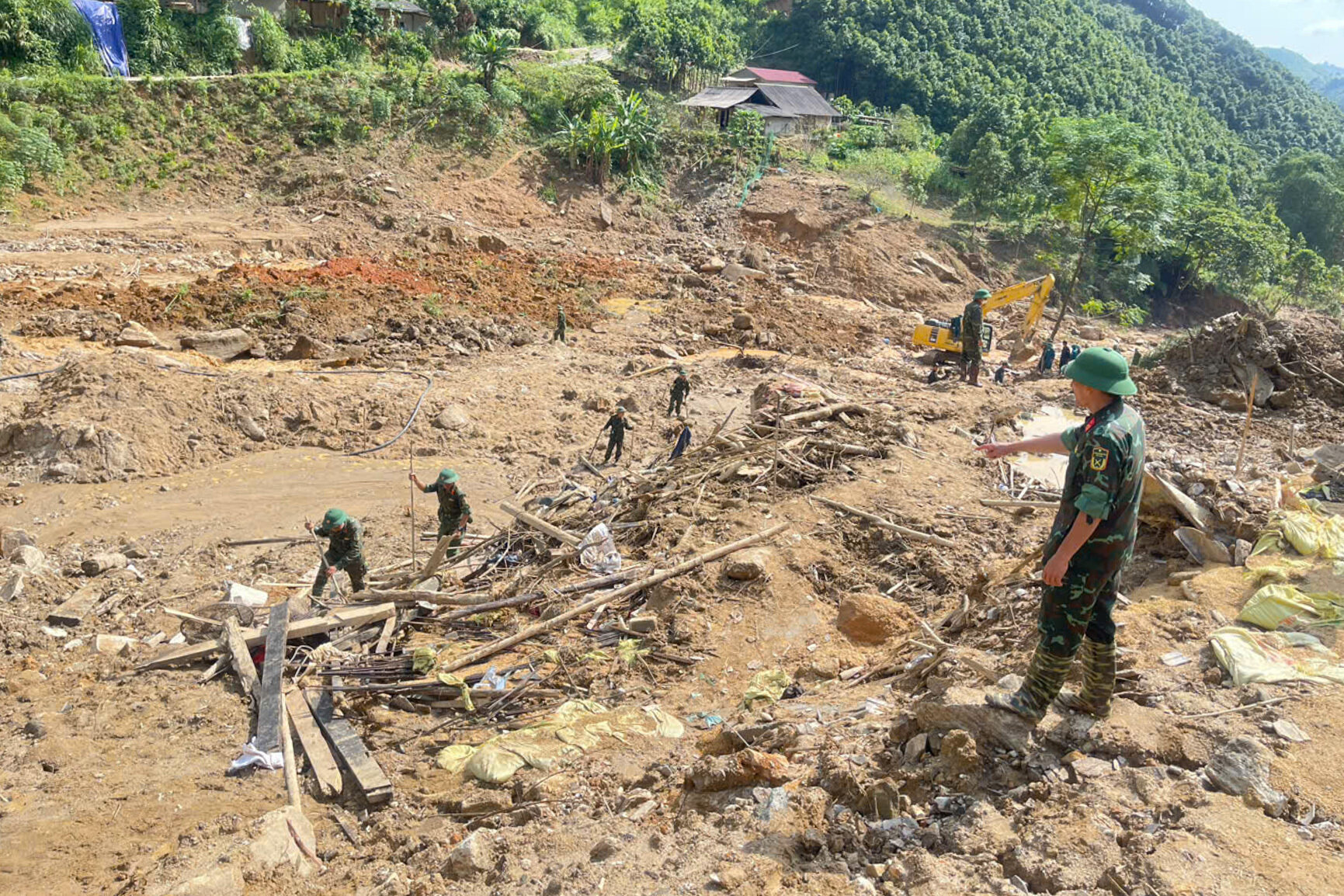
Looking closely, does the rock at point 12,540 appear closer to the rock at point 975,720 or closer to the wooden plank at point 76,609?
the wooden plank at point 76,609

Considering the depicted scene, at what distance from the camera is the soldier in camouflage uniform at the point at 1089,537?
11.2 feet

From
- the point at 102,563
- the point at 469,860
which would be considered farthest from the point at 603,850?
the point at 102,563

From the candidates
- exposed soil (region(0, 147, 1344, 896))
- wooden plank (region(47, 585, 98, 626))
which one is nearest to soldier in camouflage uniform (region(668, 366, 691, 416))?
exposed soil (region(0, 147, 1344, 896))

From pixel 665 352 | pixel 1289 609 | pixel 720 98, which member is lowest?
pixel 665 352

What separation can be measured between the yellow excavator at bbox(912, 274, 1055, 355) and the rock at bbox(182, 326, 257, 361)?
11.9m

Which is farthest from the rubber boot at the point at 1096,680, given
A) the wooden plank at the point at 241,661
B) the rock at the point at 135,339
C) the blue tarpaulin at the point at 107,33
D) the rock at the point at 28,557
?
the blue tarpaulin at the point at 107,33

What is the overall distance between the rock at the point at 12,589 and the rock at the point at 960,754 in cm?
773

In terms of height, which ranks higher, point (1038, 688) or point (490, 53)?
point (490, 53)

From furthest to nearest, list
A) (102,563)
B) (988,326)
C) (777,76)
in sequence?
1. (777,76)
2. (988,326)
3. (102,563)

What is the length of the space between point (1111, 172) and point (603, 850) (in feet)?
62.9

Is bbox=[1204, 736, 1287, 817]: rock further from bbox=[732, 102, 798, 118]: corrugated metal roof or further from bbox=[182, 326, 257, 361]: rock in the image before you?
bbox=[732, 102, 798, 118]: corrugated metal roof

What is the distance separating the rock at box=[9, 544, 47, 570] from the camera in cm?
797

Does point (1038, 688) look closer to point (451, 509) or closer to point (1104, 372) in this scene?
point (1104, 372)

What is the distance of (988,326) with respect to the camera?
1719cm
